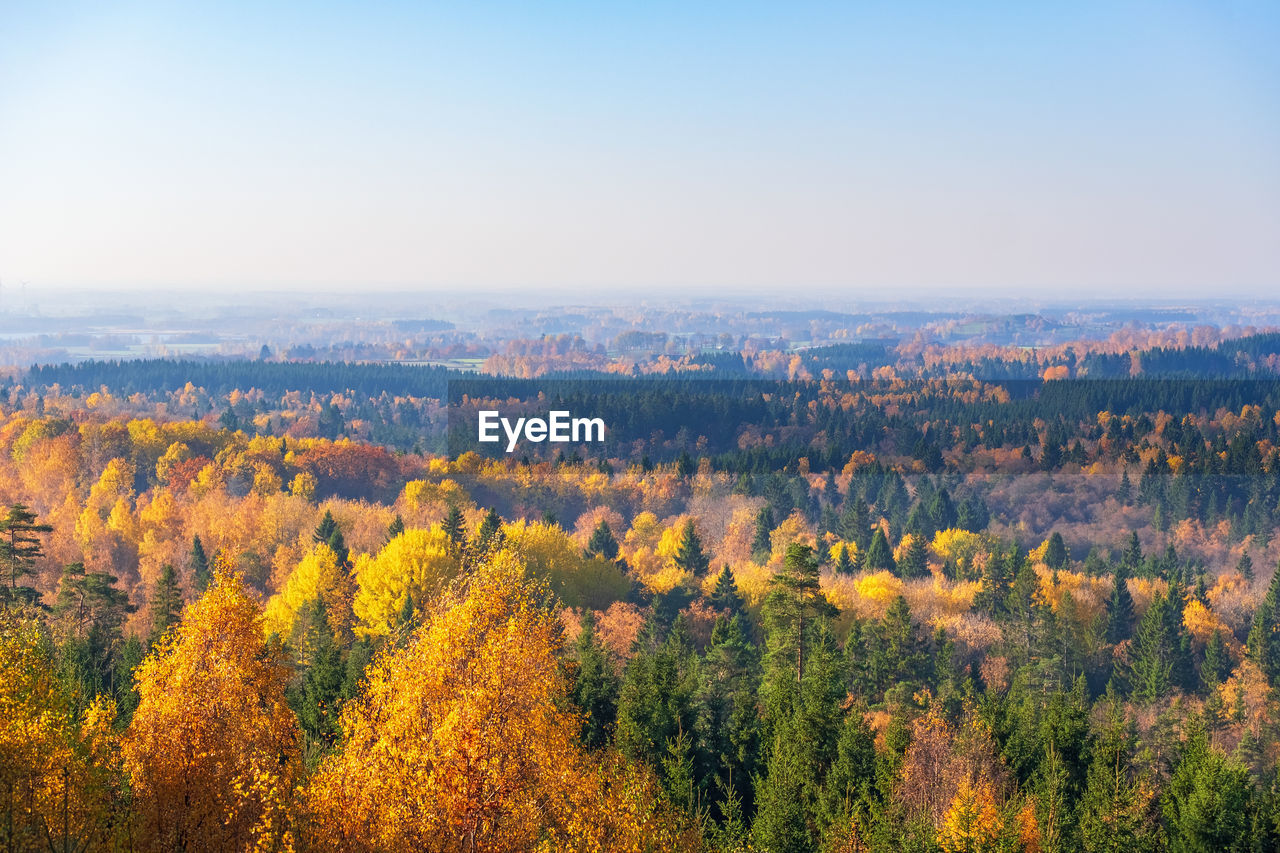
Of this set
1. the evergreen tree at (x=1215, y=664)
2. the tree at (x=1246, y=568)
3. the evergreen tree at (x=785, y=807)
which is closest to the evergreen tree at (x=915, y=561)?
the evergreen tree at (x=1215, y=664)

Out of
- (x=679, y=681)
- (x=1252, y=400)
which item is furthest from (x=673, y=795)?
(x=1252, y=400)

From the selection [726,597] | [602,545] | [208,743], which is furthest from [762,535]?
[208,743]

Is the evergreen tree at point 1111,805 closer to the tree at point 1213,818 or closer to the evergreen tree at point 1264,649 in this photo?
the tree at point 1213,818

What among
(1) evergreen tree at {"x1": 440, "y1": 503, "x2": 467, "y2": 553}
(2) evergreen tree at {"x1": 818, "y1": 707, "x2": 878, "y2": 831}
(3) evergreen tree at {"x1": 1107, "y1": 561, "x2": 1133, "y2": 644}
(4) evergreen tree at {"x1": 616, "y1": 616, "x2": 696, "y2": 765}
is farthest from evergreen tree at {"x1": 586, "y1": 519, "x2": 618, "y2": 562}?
(2) evergreen tree at {"x1": 818, "y1": 707, "x2": 878, "y2": 831}

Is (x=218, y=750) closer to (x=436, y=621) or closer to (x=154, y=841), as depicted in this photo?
(x=154, y=841)

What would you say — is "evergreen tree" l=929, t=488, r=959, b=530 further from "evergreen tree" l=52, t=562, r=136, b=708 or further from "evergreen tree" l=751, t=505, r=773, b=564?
"evergreen tree" l=52, t=562, r=136, b=708

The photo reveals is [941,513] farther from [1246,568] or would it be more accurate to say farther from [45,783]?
[45,783]
